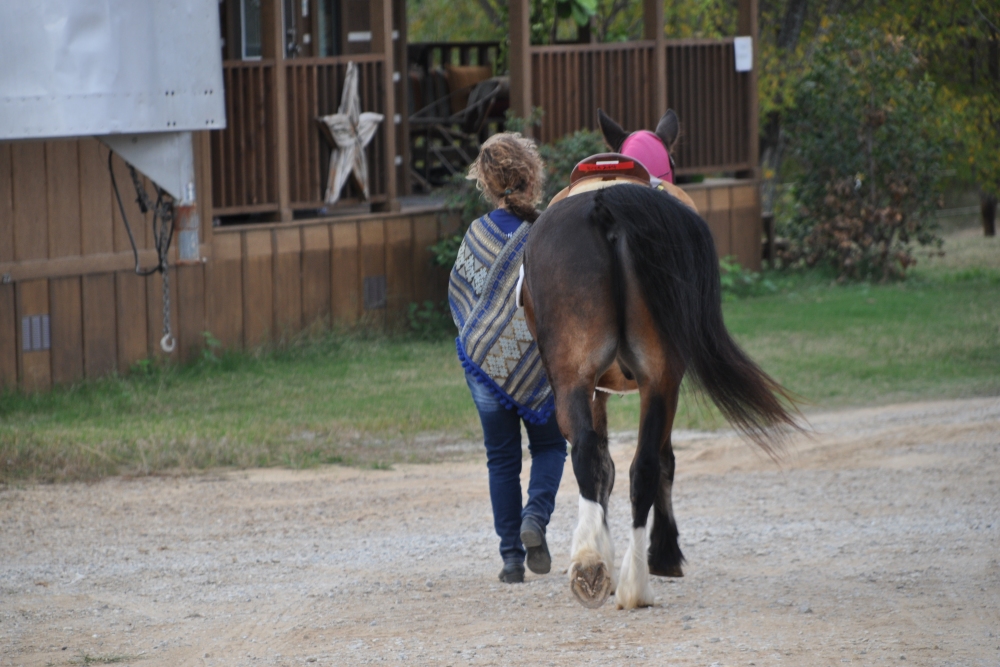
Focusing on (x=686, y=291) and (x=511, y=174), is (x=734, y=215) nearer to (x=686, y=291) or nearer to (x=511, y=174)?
(x=511, y=174)

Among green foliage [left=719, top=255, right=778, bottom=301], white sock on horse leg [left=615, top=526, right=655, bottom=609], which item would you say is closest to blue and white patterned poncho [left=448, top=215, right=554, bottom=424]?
white sock on horse leg [left=615, top=526, right=655, bottom=609]

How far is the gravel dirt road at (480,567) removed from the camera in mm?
4098

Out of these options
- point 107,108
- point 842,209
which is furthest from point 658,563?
point 842,209

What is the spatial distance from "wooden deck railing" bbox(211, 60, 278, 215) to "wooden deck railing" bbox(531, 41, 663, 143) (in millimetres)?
3024

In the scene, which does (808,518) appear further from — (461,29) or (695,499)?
(461,29)

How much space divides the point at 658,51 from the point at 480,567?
9027 mm

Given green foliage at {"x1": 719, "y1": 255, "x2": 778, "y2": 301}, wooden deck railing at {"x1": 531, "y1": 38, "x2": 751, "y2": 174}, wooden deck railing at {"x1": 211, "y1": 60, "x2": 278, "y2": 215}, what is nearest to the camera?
wooden deck railing at {"x1": 211, "y1": 60, "x2": 278, "y2": 215}

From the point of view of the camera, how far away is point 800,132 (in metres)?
15.4

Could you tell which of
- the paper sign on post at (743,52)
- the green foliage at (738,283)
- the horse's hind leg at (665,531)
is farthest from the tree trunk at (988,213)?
the horse's hind leg at (665,531)

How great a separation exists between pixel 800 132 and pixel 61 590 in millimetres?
12227

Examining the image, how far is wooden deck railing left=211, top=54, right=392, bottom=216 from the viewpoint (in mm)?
10453

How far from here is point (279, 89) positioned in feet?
34.5

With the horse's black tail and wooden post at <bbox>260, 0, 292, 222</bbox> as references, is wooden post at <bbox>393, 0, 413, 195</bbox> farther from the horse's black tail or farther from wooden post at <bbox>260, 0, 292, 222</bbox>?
the horse's black tail

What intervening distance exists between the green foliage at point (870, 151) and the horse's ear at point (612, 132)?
9.53 meters
